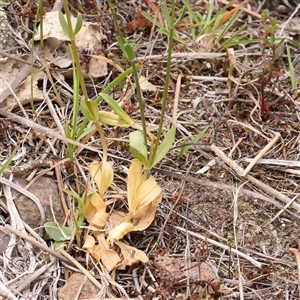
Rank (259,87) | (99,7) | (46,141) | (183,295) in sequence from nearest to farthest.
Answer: (183,295) → (46,141) → (259,87) → (99,7)

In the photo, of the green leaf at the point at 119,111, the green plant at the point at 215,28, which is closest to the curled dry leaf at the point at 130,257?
the green leaf at the point at 119,111

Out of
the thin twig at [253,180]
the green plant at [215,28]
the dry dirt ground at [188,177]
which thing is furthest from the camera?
the green plant at [215,28]

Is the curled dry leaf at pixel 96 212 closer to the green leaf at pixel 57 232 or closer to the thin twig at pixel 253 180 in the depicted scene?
the green leaf at pixel 57 232

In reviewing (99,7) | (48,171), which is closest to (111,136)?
(48,171)


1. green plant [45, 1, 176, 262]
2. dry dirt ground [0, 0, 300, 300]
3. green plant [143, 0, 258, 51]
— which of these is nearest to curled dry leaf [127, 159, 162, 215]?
green plant [45, 1, 176, 262]

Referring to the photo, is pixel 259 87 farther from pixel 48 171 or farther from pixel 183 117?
pixel 48 171

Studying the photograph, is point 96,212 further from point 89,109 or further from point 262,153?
point 262,153
